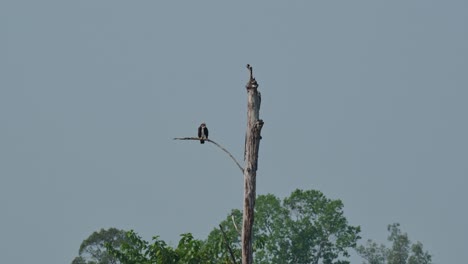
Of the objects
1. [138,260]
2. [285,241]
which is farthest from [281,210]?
[138,260]

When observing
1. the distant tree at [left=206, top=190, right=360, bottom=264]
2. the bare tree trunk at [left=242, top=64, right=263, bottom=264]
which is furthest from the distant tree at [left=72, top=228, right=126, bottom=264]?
the bare tree trunk at [left=242, top=64, right=263, bottom=264]

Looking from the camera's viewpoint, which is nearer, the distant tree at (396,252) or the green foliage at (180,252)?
the green foliage at (180,252)

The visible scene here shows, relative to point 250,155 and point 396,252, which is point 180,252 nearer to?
point 250,155

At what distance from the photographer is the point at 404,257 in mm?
175375

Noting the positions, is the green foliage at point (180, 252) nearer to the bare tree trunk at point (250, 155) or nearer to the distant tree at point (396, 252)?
the bare tree trunk at point (250, 155)

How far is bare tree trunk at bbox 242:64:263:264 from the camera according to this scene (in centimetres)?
2234

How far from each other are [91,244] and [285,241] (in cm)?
2750

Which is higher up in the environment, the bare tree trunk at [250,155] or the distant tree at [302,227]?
the distant tree at [302,227]

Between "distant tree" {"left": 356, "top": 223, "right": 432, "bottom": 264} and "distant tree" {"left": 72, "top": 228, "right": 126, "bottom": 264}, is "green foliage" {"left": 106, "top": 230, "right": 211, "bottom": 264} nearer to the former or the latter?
"distant tree" {"left": 72, "top": 228, "right": 126, "bottom": 264}

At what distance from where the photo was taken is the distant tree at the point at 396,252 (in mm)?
174062

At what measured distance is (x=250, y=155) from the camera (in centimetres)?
2248

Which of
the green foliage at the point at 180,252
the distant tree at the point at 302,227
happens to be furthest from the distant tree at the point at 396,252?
the green foliage at the point at 180,252

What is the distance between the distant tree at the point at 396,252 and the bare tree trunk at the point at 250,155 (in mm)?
149336

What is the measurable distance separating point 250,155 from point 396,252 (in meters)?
153
